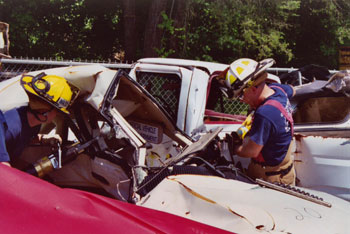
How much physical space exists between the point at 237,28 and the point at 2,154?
10860 millimetres

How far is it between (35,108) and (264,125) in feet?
6.33

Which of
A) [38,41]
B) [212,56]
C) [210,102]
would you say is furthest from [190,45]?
[210,102]

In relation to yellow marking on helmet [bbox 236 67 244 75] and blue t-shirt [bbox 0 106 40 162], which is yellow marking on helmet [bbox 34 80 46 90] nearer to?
blue t-shirt [bbox 0 106 40 162]

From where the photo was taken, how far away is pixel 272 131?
331cm

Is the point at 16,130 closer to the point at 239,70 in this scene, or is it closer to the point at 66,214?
the point at 66,214

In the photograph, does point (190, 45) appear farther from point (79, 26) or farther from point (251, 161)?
point (251, 161)

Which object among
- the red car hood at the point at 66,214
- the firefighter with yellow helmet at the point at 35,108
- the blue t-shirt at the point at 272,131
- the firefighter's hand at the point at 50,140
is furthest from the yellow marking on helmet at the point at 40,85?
the blue t-shirt at the point at 272,131

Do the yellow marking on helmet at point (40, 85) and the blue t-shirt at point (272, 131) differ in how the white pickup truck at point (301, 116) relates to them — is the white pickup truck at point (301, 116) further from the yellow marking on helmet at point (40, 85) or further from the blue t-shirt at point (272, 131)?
the yellow marking on helmet at point (40, 85)

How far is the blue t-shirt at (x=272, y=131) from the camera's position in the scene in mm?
3252

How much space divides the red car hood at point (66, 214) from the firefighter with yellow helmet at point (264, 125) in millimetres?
1452

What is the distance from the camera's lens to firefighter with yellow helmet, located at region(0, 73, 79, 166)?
3170 millimetres

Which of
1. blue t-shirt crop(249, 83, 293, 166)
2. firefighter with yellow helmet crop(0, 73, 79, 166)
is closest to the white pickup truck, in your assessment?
blue t-shirt crop(249, 83, 293, 166)

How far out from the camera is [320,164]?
373 cm

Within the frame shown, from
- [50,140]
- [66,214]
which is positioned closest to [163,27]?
[50,140]
